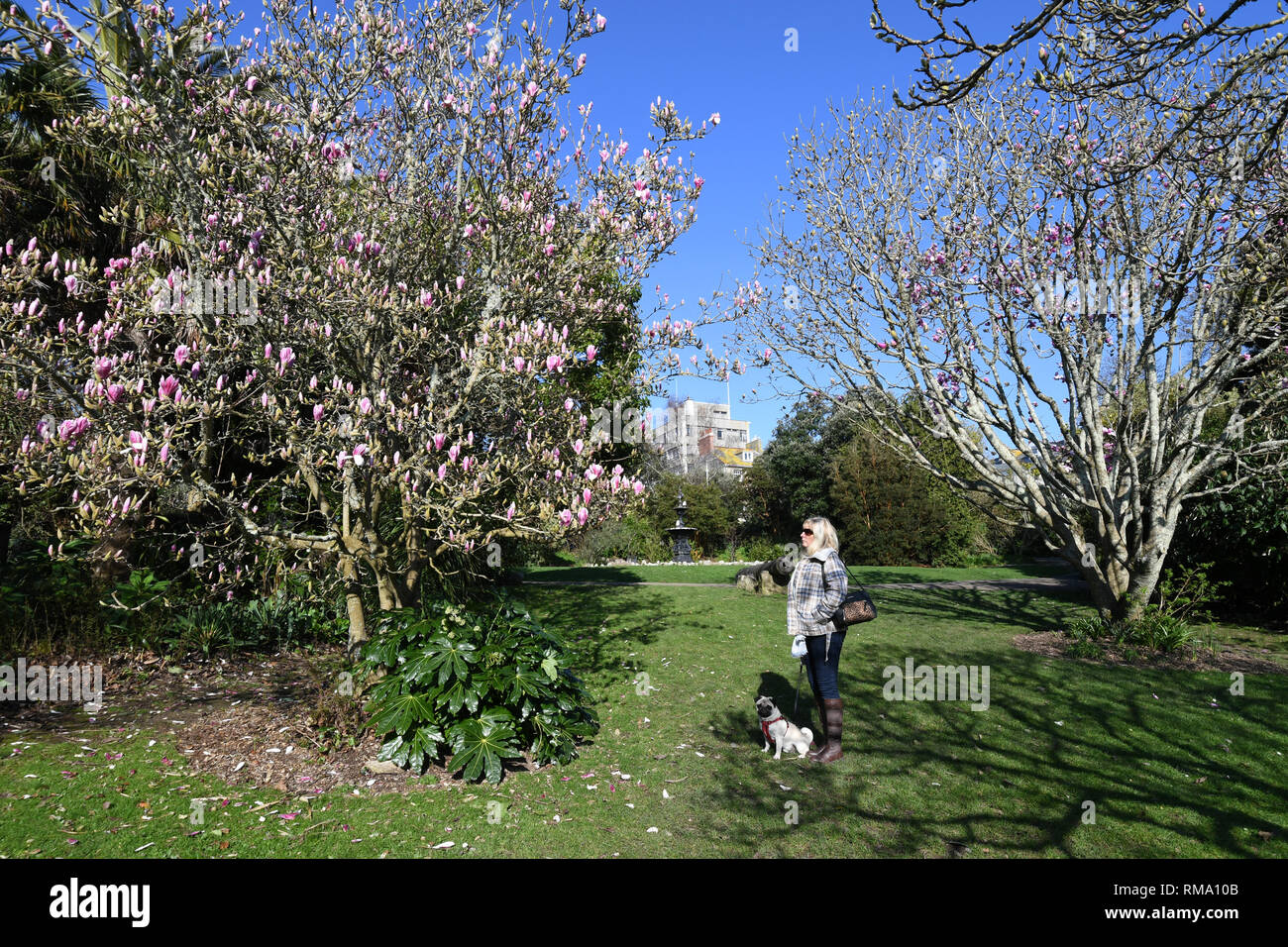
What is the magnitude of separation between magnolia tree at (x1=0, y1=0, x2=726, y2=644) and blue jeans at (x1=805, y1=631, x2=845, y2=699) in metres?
1.90

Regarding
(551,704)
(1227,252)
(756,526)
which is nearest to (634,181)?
(551,704)

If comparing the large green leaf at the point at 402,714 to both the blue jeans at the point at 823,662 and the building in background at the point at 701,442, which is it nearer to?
the blue jeans at the point at 823,662

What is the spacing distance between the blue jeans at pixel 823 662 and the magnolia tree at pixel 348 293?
6.24 ft

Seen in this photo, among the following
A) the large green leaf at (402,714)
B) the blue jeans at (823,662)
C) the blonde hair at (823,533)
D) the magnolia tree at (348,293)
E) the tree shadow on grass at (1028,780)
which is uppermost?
the magnolia tree at (348,293)

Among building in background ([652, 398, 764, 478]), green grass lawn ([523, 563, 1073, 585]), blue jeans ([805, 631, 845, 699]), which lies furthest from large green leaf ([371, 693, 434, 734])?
building in background ([652, 398, 764, 478])

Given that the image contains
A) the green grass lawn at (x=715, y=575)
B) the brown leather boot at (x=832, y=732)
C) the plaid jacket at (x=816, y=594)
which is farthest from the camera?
the green grass lawn at (x=715, y=575)

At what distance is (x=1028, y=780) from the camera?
484 centimetres

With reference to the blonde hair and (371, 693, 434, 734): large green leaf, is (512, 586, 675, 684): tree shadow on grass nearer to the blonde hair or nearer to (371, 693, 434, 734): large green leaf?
(371, 693, 434, 734): large green leaf

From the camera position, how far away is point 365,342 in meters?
5.45

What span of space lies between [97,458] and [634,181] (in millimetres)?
5041

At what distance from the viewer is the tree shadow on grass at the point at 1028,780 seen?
3.99 m

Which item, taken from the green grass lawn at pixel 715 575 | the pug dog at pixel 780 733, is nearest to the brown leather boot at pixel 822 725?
the pug dog at pixel 780 733

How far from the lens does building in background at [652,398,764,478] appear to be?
5034cm

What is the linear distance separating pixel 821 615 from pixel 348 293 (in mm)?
4401
